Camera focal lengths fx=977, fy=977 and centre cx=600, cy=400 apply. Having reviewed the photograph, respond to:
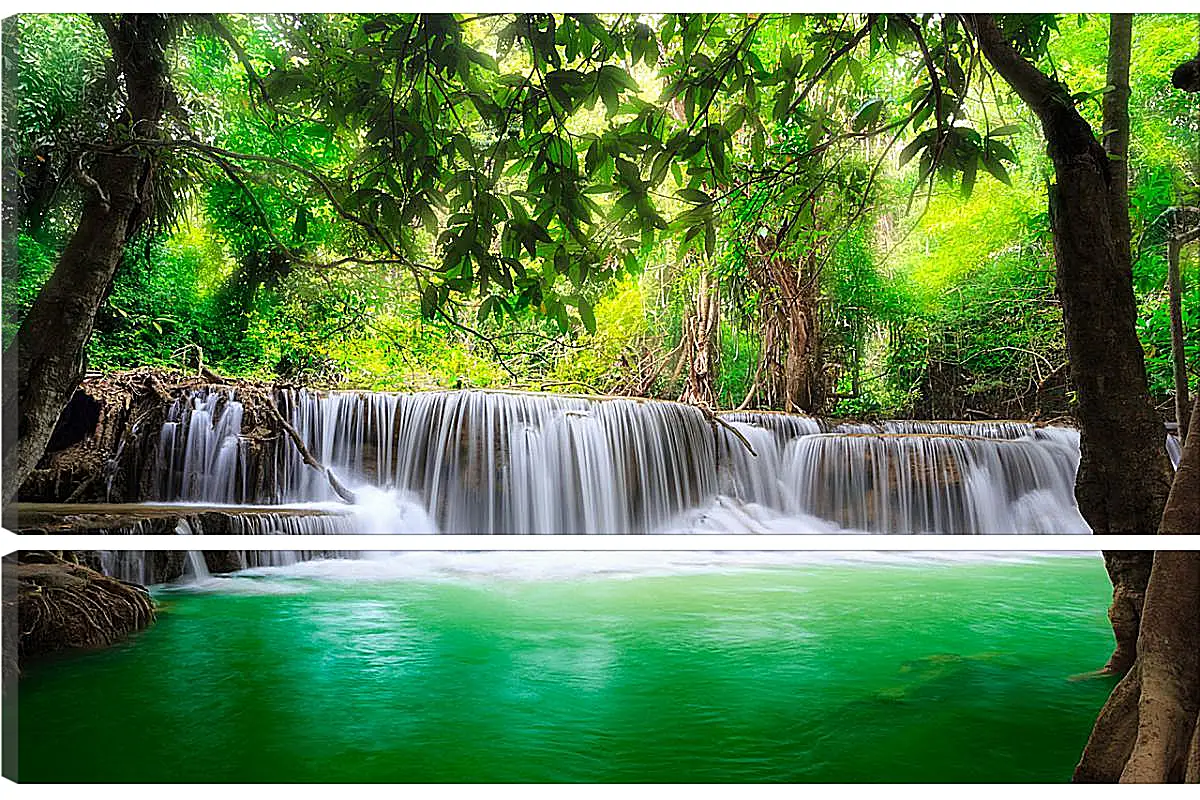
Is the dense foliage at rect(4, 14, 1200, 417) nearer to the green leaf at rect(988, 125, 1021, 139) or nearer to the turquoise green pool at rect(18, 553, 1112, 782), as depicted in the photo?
the green leaf at rect(988, 125, 1021, 139)

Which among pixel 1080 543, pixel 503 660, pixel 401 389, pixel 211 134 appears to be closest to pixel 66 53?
pixel 211 134

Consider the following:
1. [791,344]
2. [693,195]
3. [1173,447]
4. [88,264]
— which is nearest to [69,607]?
[88,264]

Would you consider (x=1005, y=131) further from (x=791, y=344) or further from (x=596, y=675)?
(x=596, y=675)

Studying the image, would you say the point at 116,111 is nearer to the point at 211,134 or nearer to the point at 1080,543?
the point at 211,134

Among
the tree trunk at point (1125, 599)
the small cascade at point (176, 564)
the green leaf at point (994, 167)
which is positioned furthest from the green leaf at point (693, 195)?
the tree trunk at point (1125, 599)

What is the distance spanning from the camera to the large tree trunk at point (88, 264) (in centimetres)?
237

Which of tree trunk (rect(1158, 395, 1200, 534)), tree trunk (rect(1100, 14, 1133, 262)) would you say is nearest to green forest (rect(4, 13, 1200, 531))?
tree trunk (rect(1100, 14, 1133, 262))

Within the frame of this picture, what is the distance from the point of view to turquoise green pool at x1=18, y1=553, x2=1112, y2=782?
208 centimetres

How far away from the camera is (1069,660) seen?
242 cm

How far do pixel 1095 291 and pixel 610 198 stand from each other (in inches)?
48.3

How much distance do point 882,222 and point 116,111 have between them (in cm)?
198

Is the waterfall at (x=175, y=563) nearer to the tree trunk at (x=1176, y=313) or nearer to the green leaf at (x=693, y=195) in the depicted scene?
the green leaf at (x=693, y=195)

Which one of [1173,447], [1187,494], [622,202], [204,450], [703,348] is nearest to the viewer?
[1187,494]

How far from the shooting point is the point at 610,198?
7.66 ft
